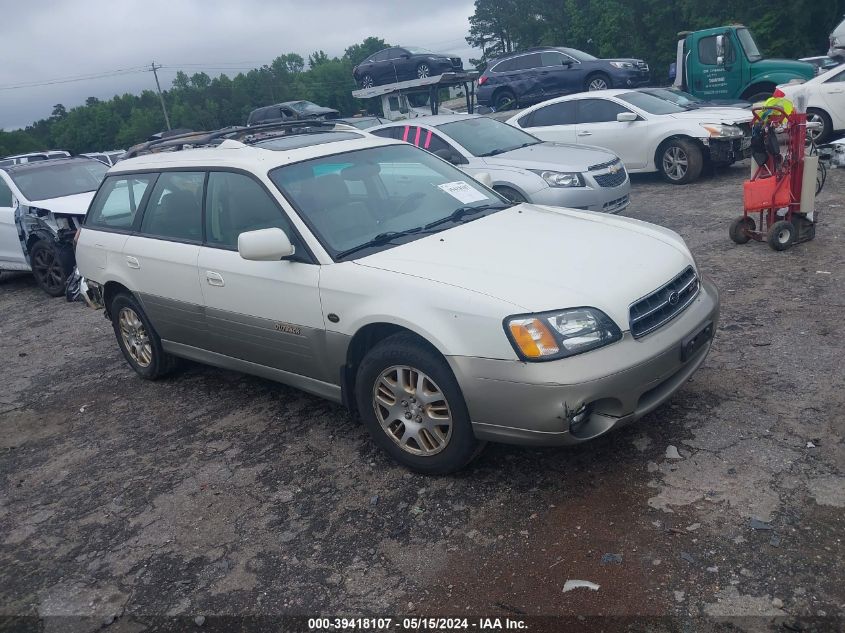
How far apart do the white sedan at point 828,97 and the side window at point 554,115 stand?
11.5 ft

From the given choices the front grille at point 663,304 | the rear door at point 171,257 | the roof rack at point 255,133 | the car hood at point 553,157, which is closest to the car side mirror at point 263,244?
the rear door at point 171,257

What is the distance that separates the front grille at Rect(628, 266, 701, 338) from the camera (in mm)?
3416

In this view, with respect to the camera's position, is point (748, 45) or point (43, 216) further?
point (748, 45)

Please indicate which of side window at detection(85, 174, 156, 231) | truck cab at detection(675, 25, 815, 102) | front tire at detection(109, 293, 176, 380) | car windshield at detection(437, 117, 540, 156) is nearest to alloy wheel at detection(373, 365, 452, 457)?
front tire at detection(109, 293, 176, 380)

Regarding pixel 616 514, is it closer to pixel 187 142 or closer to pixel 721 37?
pixel 187 142

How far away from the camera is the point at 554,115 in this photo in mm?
11961

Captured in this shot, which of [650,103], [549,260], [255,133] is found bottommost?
[549,260]

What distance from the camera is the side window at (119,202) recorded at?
213 inches

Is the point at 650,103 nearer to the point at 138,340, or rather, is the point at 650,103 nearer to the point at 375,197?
the point at 375,197

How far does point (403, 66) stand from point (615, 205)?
44.1ft

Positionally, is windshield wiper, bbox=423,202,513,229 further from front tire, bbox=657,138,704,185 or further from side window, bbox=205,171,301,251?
front tire, bbox=657,138,704,185

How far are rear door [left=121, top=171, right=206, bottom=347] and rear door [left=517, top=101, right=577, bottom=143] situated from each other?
7.89 meters

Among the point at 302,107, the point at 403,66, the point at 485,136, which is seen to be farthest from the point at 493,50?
the point at 485,136

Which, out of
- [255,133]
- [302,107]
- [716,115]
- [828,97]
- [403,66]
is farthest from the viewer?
[302,107]
